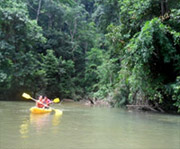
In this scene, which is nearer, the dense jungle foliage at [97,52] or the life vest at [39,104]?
the dense jungle foliage at [97,52]

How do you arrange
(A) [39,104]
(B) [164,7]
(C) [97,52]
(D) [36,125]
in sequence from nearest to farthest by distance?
(D) [36,125], (A) [39,104], (B) [164,7], (C) [97,52]

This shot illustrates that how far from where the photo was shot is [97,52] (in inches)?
973

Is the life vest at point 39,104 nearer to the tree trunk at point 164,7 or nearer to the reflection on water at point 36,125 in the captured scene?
the reflection on water at point 36,125

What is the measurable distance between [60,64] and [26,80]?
3.39m

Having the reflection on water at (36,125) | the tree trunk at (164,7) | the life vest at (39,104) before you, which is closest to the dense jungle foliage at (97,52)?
the tree trunk at (164,7)

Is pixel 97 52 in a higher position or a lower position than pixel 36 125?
higher

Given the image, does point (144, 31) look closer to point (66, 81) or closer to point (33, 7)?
point (66, 81)

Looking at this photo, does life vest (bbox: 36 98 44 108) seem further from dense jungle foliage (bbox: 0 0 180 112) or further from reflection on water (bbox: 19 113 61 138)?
dense jungle foliage (bbox: 0 0 180 112)

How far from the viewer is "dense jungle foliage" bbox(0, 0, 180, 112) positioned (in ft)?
35.7

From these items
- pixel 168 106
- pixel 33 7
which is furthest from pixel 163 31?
pixel 33 7

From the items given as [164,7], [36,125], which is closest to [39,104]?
[36,125]

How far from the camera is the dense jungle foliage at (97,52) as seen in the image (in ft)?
35.7

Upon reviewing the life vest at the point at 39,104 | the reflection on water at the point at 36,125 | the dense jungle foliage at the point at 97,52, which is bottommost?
the reflection on water at the point at 36,125

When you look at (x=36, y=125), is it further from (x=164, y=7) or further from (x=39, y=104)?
(x=164, y=7)
